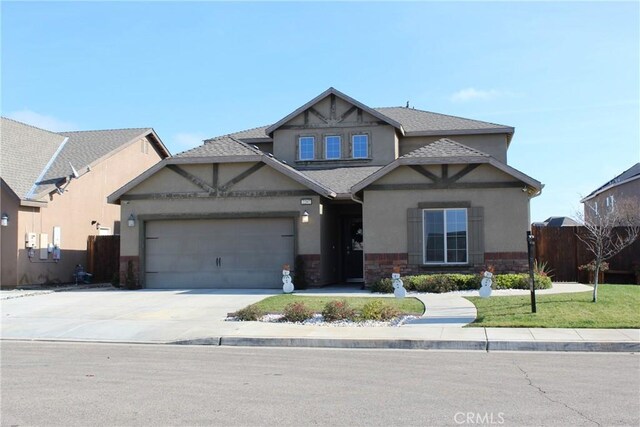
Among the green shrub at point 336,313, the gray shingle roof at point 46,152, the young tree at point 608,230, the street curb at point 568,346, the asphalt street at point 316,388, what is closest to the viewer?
the asphalt street at point 316,388

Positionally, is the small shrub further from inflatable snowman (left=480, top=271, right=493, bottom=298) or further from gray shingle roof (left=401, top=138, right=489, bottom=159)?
gray shingle roof (left=401, top=138, right=489, bottom=159)

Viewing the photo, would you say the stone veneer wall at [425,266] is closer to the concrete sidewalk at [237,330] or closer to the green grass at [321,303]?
the concrete sidewalk at [237,330]

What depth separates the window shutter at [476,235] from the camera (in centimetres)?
1991

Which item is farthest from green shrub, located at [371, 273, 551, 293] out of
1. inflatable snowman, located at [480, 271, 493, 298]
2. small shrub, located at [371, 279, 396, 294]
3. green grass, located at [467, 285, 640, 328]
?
inflatable snowman, located at [480, 271, 493, 298]

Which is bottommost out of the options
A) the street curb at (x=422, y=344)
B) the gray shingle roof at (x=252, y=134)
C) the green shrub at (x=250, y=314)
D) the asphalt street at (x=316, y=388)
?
the asphalt street at (x=316, y=388)

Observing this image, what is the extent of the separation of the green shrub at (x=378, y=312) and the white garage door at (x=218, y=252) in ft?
24.1

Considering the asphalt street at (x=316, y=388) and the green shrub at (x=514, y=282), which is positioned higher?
the green shrub at (x=514, y=282)

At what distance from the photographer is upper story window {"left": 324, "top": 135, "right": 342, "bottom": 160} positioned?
Result: 2606cm

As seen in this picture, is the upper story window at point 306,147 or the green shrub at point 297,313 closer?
the green shrub at point 297,313

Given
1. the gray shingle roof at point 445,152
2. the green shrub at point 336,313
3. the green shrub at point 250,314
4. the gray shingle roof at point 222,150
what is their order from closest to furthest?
the green shrub at point 336,313, the green shrub at point 250,314, the gray shingle roof at point 445,152, the gray shingle roof at point 222,150

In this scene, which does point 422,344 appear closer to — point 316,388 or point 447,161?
point 316,388

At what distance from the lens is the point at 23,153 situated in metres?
26.5

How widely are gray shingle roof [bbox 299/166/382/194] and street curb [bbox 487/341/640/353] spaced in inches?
429

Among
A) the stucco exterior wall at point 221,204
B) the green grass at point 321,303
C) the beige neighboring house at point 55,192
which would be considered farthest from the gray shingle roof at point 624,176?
the beige neighboring house at point 55,192
